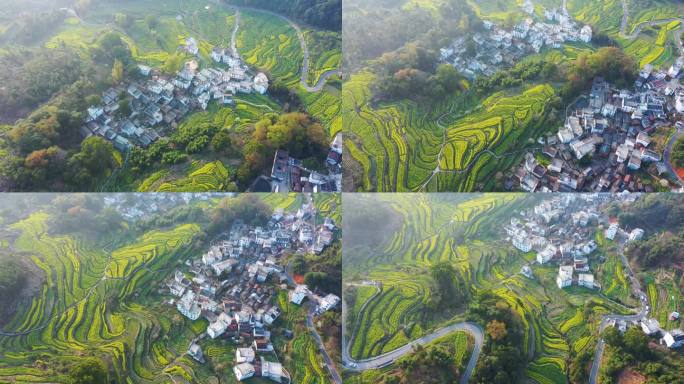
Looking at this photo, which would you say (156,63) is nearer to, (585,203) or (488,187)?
(488,187)

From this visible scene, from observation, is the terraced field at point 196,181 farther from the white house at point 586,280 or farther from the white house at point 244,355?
the white house at point 586,280

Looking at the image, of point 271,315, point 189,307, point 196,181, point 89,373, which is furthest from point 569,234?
point 89,373

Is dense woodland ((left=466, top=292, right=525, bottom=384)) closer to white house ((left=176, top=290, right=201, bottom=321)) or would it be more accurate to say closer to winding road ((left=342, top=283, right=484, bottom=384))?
winding road ((left=342, top=283, right=484, bottom=384))

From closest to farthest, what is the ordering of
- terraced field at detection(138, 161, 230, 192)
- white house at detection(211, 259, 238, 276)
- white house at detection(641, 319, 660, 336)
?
white house at detection(641, 319, 660, 336)
white house at detection(211, 259, 238, 276)
terraced field at detection(138, 161, 230, 192)

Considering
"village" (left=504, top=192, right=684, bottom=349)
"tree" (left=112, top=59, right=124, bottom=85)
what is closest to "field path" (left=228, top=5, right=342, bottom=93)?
"tree" (left=112, top=59, right=124, bottom=85)

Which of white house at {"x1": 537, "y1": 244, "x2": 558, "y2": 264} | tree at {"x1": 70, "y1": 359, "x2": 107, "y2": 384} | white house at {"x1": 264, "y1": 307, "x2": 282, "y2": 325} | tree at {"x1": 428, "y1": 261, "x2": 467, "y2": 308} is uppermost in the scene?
white house at {"x1": 537, "y1": 244, "x2": 558, "y2": 264}

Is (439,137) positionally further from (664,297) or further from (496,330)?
(664,297)
